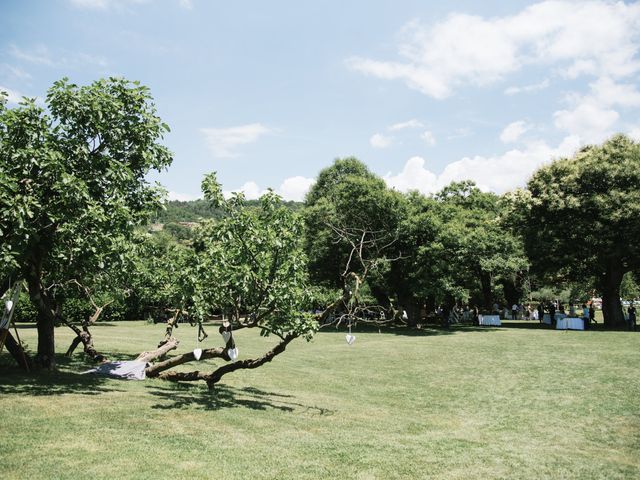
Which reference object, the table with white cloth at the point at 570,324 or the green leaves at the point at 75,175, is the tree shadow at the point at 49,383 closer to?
the green leaves at the point at 75,175

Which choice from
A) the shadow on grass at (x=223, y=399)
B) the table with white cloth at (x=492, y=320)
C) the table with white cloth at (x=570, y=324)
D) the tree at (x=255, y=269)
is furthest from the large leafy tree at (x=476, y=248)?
the tree at (x=255, y=269)

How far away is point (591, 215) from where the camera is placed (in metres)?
34.6

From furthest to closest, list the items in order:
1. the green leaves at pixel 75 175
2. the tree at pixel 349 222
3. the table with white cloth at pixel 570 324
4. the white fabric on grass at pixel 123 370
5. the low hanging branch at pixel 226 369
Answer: the tree at pixel 349 222
the table with white cloth at pixel 570 324
the white fabric on grass at pixel 123 370
the low hanging branch at pixel 226 369
the green leaves at pixel 75 175

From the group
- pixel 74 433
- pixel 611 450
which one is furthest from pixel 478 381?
pixel 74 433

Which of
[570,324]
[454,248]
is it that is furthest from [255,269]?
[570,324]

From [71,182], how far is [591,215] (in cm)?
3361

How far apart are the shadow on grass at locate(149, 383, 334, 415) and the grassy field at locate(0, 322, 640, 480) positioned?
6cm

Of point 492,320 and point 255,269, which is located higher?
point 255,269

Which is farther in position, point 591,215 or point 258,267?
point 591,215

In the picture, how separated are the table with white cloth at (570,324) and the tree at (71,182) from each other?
31.2 meters

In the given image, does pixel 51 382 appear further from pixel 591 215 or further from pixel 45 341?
pixel 591 215

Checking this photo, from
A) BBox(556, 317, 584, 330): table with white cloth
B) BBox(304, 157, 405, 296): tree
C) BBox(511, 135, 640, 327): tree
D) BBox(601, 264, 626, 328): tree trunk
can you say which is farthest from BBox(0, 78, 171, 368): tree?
BBox(601, 264, 626, 328): tree trunk

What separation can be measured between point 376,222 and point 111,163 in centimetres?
2587

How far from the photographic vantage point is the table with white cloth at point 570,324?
115 ft
